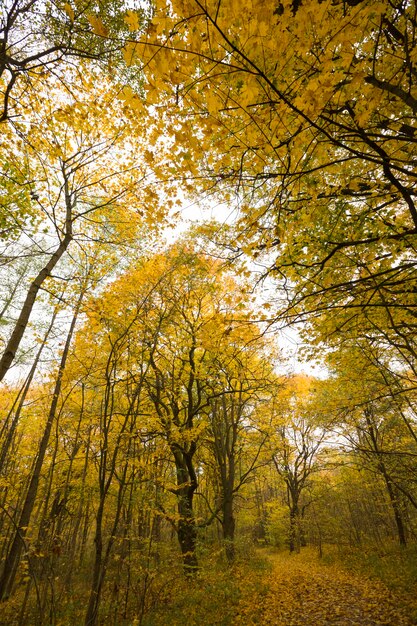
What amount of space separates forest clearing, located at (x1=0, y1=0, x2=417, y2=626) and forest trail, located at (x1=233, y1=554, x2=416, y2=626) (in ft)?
0.26

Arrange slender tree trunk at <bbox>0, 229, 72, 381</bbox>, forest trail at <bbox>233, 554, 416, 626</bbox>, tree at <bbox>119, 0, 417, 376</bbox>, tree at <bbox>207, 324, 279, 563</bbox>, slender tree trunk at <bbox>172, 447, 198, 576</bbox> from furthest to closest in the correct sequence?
tree at <bbox>207, 324, 279, 563</bbox>
slender tree trunk at <bbox>172, 447, 198, 576</bbox>
forest trail at <bbox>233, 554, 416, 626</bbox>
slender tree trunk at <bbox>0, 229, 72, 381</bbox>
tree at <bbox>119, 0, 417, 376</bbox>

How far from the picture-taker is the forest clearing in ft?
6.42

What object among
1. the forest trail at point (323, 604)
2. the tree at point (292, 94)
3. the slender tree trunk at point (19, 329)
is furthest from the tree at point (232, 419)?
the slender tree trunk at point (19, 329)

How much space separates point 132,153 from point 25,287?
10.2 meters

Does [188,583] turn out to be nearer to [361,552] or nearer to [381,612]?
[381,612]

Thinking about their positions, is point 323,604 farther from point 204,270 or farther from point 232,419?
point 204,270

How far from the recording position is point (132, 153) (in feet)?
17.3

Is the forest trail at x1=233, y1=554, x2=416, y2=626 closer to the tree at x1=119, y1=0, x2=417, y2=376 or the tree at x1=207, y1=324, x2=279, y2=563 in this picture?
the tree at x1=207, y1=324, x2=279, y2=563

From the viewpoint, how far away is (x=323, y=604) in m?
6.64

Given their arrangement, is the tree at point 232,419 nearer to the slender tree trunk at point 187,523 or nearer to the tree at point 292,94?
the slender tree trunk at point 187,523

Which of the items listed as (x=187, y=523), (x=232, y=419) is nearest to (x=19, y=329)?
(x=187, y=523)

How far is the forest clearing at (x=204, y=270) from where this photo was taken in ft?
6.42

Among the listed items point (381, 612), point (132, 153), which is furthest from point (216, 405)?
point (132, 153)

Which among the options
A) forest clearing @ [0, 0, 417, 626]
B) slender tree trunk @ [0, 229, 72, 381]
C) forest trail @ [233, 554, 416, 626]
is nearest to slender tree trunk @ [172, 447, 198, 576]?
forest clearing @ [0, 0, 417, 626]
